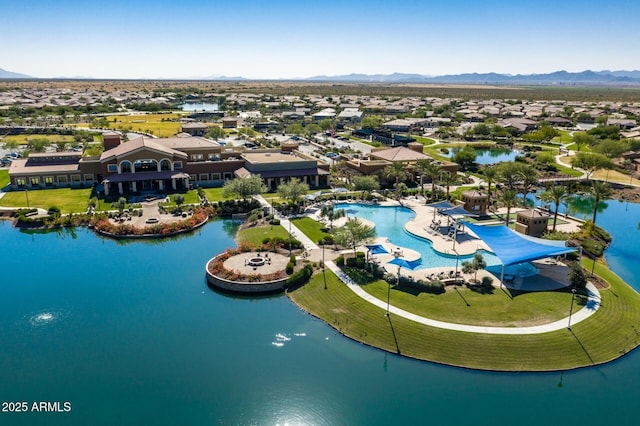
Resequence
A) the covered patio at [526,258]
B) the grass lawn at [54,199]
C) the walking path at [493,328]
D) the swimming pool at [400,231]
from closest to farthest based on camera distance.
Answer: the walking path at [493,328] < the covered patio at [526,258] < the swimming pool at [400,231] < the grass lawn at [54,199]

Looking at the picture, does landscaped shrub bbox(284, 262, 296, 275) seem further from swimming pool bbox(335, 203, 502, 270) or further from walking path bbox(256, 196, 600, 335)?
swimming pool bbox(335, 203, 502, 270)

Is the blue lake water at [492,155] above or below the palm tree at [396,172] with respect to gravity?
below

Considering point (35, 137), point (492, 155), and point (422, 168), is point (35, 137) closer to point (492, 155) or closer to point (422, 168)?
point (422, 168)

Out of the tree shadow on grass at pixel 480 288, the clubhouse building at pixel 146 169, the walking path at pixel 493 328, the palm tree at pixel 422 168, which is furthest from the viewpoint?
the clubhouse building at pixel 146 169

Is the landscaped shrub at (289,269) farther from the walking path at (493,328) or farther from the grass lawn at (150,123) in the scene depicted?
the grass lawn at (150,123)

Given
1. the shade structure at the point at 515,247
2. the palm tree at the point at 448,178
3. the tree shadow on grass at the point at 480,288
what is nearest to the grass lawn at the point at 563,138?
the palm tree at the point at 448,178

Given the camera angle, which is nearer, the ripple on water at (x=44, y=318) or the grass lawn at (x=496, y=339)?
the grass lawn at (x=496, y=339)

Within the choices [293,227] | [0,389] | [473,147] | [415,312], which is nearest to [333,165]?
[293,227]
